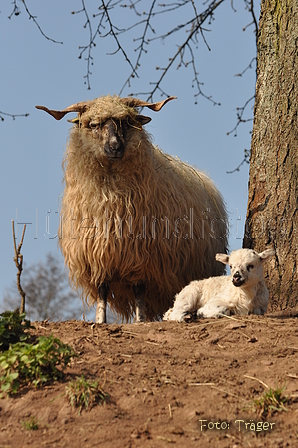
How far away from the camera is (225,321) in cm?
534

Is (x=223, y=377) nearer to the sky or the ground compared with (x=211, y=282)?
nearer to the ground

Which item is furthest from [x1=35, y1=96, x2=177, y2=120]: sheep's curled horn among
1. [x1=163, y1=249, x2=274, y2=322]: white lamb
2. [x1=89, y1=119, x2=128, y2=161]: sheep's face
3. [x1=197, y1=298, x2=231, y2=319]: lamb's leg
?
[x1=197, y1=298, x2=231, y2=319]: lamb's leg

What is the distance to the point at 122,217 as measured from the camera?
6773 millimetres

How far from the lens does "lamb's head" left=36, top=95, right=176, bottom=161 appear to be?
663 cm

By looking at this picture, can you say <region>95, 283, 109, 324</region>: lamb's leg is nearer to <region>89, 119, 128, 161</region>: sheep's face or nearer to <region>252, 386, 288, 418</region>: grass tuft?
<region>89, 119, 128, 161</region>: sheep's face

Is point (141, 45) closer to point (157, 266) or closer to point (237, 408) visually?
point (157, 266)

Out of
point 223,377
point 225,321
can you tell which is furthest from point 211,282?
point 223,377

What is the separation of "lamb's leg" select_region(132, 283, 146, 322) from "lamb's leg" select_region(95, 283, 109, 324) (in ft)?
1.18

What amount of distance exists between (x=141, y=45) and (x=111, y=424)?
6097 millimetres

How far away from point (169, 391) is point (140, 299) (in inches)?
118

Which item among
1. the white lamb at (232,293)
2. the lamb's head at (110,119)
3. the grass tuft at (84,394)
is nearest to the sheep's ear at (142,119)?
the lamb's head at (110,119)

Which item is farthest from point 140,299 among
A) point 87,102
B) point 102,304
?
point 87,102

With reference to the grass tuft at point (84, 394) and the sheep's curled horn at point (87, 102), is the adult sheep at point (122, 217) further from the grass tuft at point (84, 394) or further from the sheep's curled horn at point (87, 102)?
the grass tuft at point (84, 394)

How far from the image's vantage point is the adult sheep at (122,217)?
265 inches
